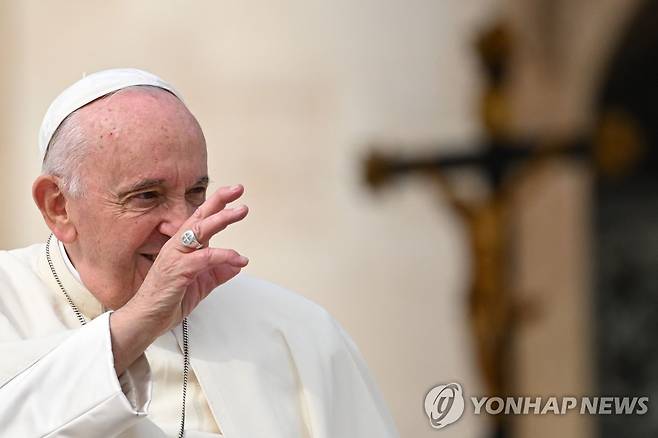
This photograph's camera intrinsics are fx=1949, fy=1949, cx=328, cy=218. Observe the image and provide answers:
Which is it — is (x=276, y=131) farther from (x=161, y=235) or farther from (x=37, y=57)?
(x=161, y=235)

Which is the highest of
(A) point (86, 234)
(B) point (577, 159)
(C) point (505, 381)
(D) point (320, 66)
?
(A) point (86, 234)

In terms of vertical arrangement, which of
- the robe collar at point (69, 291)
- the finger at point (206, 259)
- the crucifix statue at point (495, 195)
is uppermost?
the finger at point (206, 259)

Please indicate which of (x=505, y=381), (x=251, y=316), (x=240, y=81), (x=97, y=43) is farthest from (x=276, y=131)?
(x=251, y=316)

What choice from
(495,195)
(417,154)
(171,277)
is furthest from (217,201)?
(417,154)

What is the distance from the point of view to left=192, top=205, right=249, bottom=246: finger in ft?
13.1

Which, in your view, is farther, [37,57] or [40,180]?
[37,57]

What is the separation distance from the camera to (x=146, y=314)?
13.3 feet

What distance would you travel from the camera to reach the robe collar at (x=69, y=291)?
4492 millimetres

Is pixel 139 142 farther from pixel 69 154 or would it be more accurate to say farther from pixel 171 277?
pixel 171 277

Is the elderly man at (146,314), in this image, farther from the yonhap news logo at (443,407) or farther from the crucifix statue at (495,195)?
the crucifix statue at (495,195)

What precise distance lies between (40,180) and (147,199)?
298 mm

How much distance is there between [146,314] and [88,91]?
63cm

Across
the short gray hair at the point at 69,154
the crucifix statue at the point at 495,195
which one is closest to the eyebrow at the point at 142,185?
the short gray hair at the point at 69,154

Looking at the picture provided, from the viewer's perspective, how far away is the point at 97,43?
26.2 feet
